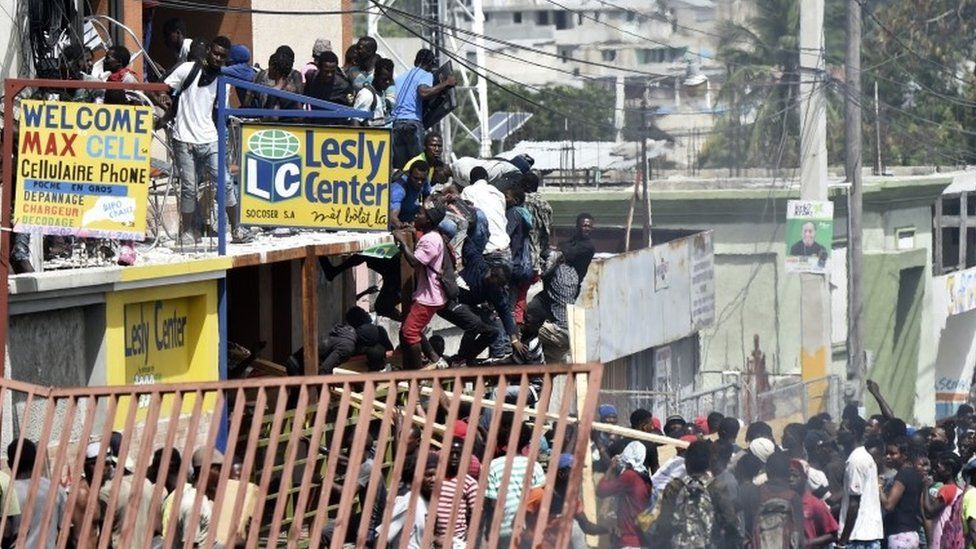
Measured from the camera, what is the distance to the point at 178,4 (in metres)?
15.2

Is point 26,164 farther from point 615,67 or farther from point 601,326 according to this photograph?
point 615,67

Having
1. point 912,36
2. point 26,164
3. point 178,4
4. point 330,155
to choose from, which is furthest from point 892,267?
point 26,164

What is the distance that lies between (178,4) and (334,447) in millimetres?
9293

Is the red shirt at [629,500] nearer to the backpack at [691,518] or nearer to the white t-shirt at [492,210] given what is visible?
the backpack at [691,518]

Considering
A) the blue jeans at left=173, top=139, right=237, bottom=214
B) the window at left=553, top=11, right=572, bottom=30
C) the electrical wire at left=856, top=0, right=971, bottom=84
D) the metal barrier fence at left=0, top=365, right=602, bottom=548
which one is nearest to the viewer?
the metal barrier fence at left=0, top=365, right=602, bottom=548

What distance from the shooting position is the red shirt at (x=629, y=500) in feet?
37.5

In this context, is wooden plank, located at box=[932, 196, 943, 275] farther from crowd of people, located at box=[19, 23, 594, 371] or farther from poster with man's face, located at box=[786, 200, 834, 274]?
crowd of people, located at box=[19, 23, 594, 371]

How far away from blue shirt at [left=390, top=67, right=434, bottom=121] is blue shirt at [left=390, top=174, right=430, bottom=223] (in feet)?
2.48

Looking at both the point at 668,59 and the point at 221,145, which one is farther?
the point at 668,59

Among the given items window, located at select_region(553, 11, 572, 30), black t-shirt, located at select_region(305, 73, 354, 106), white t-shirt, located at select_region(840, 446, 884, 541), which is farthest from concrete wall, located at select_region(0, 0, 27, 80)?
window, located at select_region(553, 11, 572, 30)

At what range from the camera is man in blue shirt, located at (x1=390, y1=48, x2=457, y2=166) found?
13984 mm

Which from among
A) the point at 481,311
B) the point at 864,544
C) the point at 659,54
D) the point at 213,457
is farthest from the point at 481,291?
the point at 659,54

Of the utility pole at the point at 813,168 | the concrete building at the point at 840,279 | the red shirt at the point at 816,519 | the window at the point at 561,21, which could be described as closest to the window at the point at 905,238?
the concrete building at the point at 840,279

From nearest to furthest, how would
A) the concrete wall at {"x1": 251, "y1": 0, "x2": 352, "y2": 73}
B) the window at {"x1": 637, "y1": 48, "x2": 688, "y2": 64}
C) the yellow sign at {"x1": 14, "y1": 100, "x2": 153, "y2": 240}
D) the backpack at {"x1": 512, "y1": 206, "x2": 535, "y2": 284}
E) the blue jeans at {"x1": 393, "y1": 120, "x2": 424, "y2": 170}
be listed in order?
the yellow sign at {"x1": 14, "y1": 100, "x2": 153, "y2": 240} < the backpack at {"x1": 512, "y1": 206, "x2": 535, "y2": 284} < the blue jeans at {"x1": 393, "y1": 120, "x2": 424, "y2": 170} < the concrete wall at {"x1": 251, "y1": 0, "x2": 352, "y2": 73} < the window at {"x1": 637, "y1": 48, "x2": 688, "y2": 64}
